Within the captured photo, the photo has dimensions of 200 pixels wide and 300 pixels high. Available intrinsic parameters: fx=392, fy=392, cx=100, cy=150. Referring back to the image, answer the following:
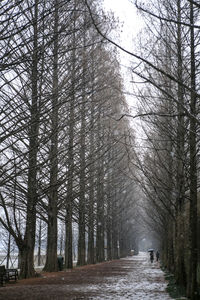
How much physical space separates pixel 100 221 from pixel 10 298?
24533mm

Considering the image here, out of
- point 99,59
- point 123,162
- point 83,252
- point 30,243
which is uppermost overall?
point 99,59

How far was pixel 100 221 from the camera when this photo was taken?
33.0 metres

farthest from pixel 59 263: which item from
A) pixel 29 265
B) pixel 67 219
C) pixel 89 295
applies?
pixel 89 295

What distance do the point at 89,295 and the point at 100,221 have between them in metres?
23.6

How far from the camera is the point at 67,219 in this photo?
2238 centimetres

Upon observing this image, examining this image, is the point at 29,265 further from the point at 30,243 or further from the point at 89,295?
the point at 89,295

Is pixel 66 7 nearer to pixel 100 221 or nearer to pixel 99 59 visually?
pixel 99 59

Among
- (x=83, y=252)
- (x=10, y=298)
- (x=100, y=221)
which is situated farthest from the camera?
(x=100, y=221)

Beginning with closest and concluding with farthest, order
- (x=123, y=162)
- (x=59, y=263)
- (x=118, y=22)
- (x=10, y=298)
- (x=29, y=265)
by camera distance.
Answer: (x=10, y=298) < (x=118, y=22) < (x=29, y=265) < (x=59, y=263) < (x=123, y=162)

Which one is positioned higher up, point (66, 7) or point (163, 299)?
point (66, 7)

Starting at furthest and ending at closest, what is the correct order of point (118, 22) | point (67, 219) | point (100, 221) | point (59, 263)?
1. point (100, 221)
2. point (67, 219)
3. point (59, 263)
4. point (118, 22)

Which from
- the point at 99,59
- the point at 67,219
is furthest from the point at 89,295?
the point at 67,219

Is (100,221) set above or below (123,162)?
below

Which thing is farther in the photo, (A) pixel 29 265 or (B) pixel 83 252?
(B) pixel 83 252
